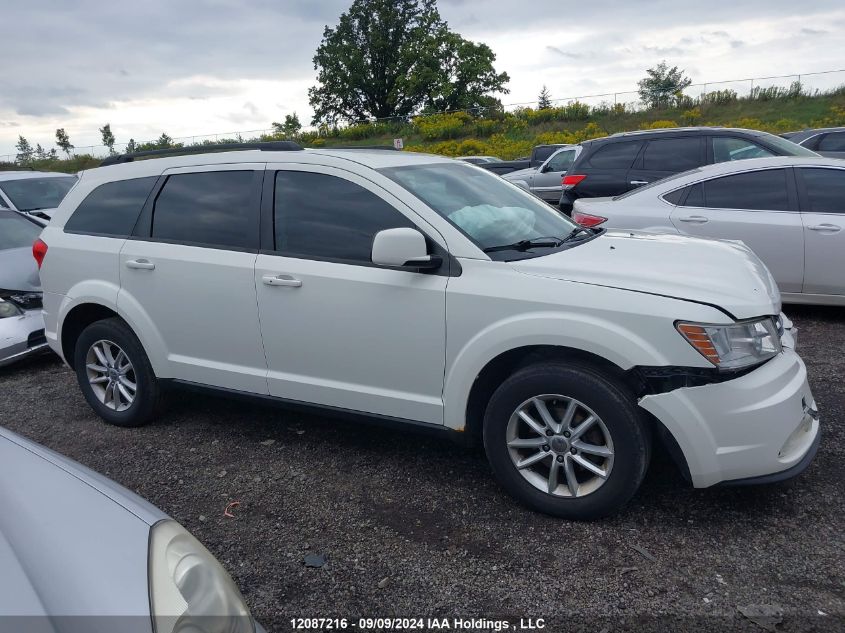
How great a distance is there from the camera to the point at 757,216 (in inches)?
234

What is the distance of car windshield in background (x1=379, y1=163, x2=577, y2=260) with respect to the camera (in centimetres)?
339

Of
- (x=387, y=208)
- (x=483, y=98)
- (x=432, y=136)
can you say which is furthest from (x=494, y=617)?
(x=483, y=98)

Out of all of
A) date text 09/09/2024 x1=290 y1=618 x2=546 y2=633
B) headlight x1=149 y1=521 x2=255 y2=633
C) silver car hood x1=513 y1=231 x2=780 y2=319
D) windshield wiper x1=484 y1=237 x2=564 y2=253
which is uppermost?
windshield wiper x1=484 y1=237 x2=564 y2=253

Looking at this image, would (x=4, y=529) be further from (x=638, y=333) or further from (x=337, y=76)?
(x=337, y=76)

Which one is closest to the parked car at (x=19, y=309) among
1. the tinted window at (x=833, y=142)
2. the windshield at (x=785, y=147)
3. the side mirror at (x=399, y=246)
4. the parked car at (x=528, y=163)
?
the side mirror at (x=399, y=246)

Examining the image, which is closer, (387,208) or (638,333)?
(638,333)

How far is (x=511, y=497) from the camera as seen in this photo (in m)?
3.30

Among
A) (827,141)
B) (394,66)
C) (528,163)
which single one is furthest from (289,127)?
(827,141)

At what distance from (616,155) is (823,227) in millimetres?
3390

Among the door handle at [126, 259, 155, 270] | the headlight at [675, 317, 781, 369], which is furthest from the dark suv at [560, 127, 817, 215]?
the door handle at [126, 259, 155, 270]

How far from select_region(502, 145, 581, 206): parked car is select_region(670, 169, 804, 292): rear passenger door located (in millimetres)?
9477

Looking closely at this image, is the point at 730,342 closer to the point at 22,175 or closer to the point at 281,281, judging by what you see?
the point at 281,281

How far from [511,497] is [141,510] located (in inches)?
75.7

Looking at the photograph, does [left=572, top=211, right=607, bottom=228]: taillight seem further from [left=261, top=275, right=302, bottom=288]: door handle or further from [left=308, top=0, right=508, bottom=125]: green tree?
[left=308, top=0, right=508, bottom=125]: green tree
